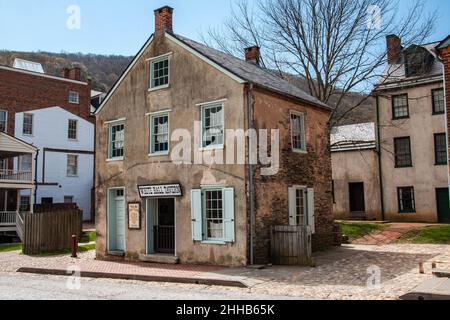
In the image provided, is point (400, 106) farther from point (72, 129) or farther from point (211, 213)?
point (72, 129)

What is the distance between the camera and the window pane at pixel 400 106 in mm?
27391

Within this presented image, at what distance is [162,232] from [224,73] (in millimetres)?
6572

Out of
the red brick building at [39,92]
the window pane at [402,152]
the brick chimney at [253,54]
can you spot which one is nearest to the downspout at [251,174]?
the brick chimney at [253,54]

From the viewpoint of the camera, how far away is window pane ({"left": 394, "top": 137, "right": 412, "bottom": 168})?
27.1 metres

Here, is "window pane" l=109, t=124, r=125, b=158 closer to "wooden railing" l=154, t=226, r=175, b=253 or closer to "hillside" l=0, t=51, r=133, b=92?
"wooden railing" l=154, t=226, r=175, b=253

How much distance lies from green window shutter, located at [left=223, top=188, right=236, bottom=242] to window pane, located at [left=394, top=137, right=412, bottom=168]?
53.9 feet

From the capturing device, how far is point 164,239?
1727cm

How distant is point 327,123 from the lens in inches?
786

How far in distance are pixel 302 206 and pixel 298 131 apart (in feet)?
9.80

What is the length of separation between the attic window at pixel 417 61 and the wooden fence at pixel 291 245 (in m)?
17.0

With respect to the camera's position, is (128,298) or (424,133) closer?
(128,298)

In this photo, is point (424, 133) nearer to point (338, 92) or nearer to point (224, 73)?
point (338, 92)

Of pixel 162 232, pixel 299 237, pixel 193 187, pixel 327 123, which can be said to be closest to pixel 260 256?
pixel 299 237

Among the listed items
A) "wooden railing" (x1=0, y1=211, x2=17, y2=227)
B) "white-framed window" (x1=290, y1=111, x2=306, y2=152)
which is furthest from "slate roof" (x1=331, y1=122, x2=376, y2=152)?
"wooden railing" (x1=0, y1=211, x2=17, y2=227)
